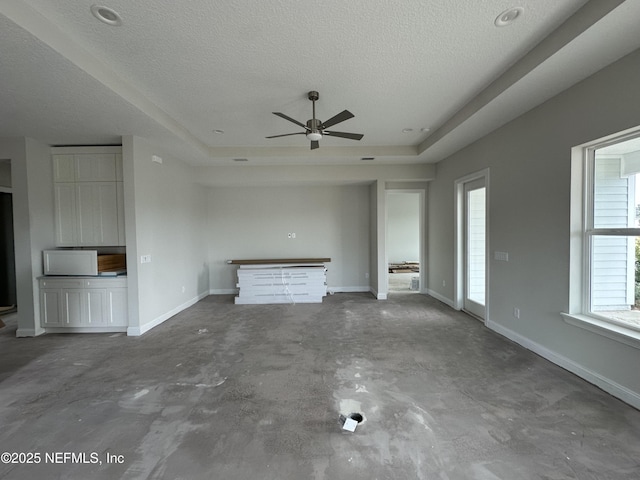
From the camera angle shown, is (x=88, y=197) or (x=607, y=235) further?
(x=88, y=197)

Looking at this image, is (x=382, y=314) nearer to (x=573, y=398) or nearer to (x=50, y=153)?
(x=573, y=398)

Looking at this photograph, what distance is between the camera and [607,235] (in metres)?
2.38

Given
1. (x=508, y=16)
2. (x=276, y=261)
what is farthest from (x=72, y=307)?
(x=508, y=16)

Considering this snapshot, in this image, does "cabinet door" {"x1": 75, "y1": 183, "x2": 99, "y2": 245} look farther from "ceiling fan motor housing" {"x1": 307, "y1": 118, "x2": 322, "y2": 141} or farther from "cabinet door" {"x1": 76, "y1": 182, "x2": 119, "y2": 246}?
"ceiling fan motor housing" {"x1": 307, "y1": 118, "x2": 322, "y2": 141}

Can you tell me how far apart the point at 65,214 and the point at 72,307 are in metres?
1.31

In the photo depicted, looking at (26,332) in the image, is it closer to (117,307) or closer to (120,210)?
(117,307)

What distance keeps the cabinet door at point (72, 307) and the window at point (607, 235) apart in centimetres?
575

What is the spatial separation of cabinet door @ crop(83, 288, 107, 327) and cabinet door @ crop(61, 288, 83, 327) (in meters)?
0.08

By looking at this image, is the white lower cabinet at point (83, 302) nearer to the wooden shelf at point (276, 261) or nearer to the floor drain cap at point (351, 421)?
the wooden shelf at point (276, 261)

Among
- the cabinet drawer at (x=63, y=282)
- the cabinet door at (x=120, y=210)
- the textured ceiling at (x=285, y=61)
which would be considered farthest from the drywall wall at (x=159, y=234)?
the cabinet drawer at (x=63, y=282)

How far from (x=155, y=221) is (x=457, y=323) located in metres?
4.67

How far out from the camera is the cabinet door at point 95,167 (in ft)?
12.6

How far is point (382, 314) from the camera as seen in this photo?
4492mm

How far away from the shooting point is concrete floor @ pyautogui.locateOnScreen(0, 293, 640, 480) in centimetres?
158
